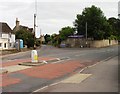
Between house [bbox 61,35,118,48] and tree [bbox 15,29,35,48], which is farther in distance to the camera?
house [bbox 61,35,118,48]

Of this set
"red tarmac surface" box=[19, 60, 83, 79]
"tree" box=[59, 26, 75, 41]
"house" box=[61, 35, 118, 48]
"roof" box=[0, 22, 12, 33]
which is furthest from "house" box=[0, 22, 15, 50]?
"red tarmac surface" box=[19, 60, 83, 79]

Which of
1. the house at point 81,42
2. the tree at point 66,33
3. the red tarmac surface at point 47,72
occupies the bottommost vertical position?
the red tarmac surface at point 47,72

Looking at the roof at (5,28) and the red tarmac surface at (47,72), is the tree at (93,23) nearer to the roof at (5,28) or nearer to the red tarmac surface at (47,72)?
the roof at (5,28)

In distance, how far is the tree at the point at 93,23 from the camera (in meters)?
93.4

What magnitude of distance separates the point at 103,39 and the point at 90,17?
27.0ft

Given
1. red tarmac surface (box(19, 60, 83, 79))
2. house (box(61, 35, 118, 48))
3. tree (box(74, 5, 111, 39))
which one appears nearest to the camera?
red tarmac surface (box(19, 60, 83, 79))

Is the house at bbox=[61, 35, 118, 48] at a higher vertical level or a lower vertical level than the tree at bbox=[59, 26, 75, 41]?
lower

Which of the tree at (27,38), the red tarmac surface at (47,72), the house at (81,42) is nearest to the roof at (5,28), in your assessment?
the tree at (27,38)

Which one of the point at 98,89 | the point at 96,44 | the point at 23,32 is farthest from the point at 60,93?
the point at 96,44

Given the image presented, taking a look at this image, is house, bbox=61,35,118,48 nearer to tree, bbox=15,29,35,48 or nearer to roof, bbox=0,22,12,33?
tree, bbox=15,29,35,48

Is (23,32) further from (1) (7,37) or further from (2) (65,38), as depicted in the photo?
(2) (65,38)

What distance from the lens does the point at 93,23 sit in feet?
312

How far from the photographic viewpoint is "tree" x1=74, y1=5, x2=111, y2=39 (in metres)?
93.4

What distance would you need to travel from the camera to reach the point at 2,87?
15.6 metres
